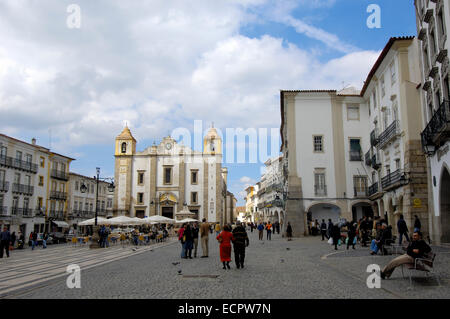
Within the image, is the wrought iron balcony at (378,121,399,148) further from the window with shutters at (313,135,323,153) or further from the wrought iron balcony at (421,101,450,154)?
the window with shutters at (313,135,323,153)

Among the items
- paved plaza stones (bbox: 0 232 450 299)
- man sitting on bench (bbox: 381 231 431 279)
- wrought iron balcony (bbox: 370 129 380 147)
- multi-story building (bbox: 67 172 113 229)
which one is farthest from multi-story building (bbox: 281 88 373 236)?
multi-story building (bbox: 67 172 113 229)

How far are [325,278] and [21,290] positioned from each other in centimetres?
724

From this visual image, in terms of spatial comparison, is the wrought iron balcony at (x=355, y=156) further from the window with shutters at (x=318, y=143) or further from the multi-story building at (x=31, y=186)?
the multi-story building at (x=31, y=186)

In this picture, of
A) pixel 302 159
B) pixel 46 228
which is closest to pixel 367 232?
pixel 302 159

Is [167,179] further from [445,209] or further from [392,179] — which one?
[445,209]

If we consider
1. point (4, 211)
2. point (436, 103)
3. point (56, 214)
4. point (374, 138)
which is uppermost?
point (374, 138)

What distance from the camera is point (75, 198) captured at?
198ft

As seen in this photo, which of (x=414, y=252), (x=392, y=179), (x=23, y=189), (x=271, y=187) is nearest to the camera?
A: (x=414, y=252)

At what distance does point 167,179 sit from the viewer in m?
63.8

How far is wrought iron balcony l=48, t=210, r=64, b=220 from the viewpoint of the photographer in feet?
165

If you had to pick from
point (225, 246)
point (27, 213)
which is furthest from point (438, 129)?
point (27, 213)

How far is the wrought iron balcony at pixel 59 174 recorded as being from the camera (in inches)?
2028

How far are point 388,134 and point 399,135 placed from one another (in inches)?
81.2

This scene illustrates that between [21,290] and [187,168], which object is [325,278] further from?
[187,168]
